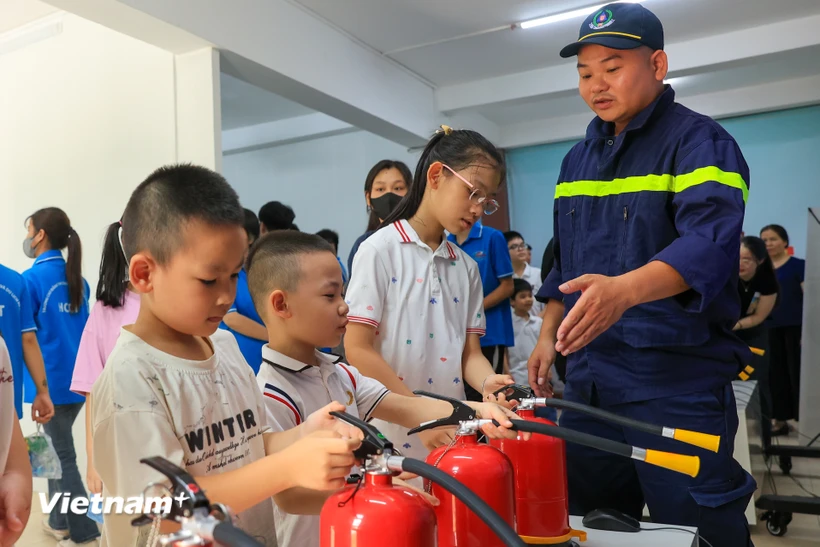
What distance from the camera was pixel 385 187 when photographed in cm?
Result: 301

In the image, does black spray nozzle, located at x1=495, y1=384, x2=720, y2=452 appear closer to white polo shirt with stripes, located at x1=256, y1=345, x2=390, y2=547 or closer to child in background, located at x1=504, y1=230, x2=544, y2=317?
white polo shirt with stripes, located at x1=256, y1=345, x2=390, y2=547

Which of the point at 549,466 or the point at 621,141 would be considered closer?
the point at 549,466

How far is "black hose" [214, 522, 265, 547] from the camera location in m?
0.55

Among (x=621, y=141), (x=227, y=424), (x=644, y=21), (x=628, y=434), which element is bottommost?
(x=628, y=434)

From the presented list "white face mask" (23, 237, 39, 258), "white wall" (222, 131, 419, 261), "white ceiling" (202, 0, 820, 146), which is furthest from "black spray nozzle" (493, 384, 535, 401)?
"white wall" (222, 131, 419, 261)

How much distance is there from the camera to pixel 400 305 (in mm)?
1863

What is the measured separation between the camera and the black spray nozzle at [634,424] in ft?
3.33

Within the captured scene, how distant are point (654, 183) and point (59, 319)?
3.21 m

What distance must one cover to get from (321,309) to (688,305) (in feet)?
2.39

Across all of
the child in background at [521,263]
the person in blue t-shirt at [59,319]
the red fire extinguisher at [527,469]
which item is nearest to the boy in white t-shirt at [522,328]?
the child in background at [521,263]

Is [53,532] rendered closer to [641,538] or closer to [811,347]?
[641,538]

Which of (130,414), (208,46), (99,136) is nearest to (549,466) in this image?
(130,414)

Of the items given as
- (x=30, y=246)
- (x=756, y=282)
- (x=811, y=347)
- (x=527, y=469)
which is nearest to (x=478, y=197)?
(x=527, y=469)

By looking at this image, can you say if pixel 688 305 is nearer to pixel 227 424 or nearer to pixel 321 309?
pixel 321 309
